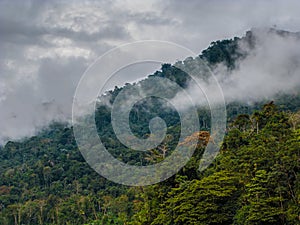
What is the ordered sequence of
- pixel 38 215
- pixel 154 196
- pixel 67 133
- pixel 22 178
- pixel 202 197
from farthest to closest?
pixel 67 133 < pixel 22 178 < pixel 38 215 < pixel 154 196 < pixel 202 197

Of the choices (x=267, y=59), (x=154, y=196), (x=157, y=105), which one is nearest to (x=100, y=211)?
(x=154, y=196)

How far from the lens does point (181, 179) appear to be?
1758 centimetres

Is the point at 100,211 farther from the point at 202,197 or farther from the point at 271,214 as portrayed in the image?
the point at 271,214

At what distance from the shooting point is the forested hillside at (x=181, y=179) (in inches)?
549

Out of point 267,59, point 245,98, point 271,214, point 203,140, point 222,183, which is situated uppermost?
point 267,59

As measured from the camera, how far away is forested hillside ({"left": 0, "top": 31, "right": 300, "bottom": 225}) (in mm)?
13945

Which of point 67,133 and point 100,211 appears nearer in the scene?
point 100,211

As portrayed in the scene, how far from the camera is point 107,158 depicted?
4094 cm

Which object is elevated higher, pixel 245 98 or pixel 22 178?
pixel 245 98

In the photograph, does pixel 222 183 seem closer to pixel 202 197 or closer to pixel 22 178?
pixel 202 197

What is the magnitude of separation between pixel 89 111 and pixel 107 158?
17367mm

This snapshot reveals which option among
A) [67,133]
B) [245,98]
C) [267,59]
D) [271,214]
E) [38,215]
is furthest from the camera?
[267,59]

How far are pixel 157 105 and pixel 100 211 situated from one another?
3484 cm

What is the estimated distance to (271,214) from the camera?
13.2 meters
